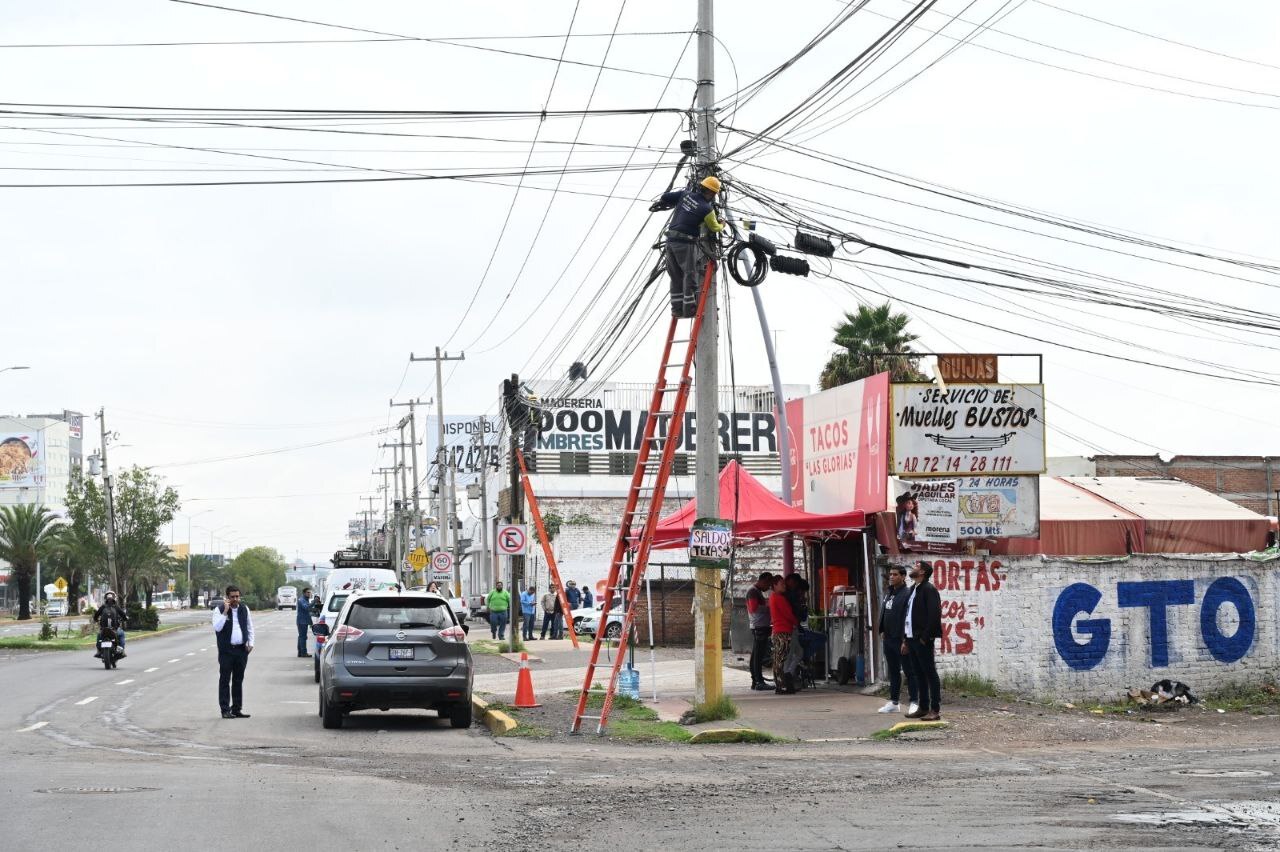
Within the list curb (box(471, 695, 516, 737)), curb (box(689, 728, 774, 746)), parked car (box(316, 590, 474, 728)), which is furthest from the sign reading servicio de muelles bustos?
parked car (box(316, 590, 474, 728))

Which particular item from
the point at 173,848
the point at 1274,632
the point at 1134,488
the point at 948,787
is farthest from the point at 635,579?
the point at 1134,488

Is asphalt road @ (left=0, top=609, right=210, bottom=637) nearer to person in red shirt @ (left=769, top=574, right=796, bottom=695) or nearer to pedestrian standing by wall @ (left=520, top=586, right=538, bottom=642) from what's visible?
pedestrian standing by wall @ (left=520, top=586, right=538, bottom=642)

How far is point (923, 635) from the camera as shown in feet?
56.9

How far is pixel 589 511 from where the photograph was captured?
54.2 m

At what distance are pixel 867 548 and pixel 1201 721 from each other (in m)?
4.98

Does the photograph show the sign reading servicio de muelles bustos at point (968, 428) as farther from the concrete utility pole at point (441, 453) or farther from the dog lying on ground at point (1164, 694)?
the concrete utility pole at point (441, 453)

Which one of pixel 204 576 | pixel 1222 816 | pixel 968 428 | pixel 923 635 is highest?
pixel 968 428

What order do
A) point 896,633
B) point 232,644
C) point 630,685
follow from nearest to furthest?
point 896,633 → point 232,644 → point 630,685

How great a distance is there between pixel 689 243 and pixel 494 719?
629cm

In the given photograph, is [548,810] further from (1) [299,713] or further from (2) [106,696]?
(2) [106,696]

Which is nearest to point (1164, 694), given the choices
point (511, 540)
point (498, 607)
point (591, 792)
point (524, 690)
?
point (524, 690)

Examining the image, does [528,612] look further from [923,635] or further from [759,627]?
[923,635]

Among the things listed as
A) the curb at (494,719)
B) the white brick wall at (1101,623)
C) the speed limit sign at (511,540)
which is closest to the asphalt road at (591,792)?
the curb at (494,719)

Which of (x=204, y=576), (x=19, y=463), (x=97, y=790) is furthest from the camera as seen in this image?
(x=204, y=576)
